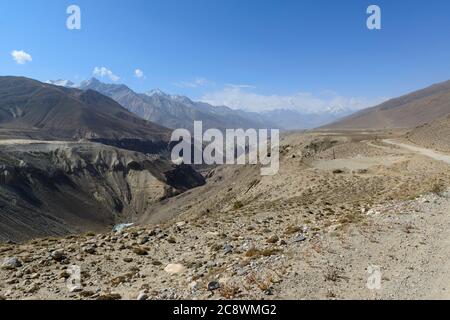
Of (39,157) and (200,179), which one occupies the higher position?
(39,157)

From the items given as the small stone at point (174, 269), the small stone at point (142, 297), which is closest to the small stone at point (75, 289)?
the small stone at point (142, 297)

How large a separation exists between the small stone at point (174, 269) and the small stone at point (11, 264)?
20.9ft

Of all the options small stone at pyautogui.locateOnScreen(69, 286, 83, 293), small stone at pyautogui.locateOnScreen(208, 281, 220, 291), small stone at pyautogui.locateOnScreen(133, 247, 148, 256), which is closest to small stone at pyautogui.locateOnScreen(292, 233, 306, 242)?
small stone at pyautogui.locateOnScreen(208, 281, 220, 291)

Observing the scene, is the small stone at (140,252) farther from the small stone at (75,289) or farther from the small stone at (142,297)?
the small stone at (142,297)

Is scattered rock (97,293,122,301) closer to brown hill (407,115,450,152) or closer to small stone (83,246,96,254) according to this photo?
small stone (83,246,96,254)

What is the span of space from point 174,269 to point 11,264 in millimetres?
7004

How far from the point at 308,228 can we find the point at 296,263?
530cm

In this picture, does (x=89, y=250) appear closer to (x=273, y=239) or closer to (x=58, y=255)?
(x=58, y=255)

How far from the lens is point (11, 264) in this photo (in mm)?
15836

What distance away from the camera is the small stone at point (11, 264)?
51.2 ft

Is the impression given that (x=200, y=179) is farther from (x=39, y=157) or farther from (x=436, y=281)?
(x=436, y=281)
